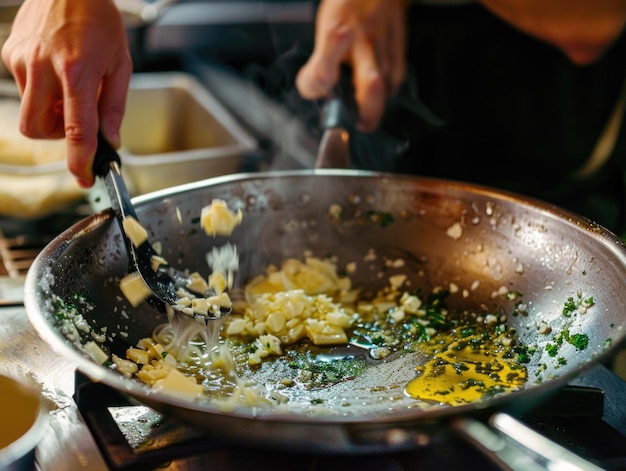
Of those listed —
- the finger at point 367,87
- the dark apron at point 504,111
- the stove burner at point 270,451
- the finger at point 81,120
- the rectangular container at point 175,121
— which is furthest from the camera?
the rectangular container at point 175,121

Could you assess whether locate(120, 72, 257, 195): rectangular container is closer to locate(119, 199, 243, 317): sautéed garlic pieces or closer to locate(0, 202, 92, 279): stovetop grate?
locate(0, 202, 92, 279): stovetop grate

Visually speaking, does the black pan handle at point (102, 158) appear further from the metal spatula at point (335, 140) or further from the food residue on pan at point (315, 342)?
the metal spatula at point (335, 140)

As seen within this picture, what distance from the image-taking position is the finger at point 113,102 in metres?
1.31

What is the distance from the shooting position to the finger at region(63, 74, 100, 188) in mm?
1223

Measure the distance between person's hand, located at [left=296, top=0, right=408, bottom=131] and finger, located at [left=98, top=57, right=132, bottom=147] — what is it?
573 millimetres

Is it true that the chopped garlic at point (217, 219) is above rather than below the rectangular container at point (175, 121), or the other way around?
above

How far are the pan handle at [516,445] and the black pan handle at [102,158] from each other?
0.79 m

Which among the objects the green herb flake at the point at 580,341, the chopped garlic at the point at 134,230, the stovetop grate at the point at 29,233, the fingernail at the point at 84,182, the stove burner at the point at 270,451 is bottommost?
the stovetop grate at the point at 29,233

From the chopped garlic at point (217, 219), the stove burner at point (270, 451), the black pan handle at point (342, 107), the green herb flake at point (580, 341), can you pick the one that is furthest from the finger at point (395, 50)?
the stove burner at point (270, 451)

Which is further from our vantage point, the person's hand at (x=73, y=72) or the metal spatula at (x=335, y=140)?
the metal spatula at (x=335, y=140)

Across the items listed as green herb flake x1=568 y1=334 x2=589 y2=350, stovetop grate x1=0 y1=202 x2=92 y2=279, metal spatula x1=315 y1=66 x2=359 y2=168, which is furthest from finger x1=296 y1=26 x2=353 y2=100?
green herb flake x1=568 y1=334 x2=589 y2=350

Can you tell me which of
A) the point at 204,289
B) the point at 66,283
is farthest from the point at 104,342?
the point at 204,289

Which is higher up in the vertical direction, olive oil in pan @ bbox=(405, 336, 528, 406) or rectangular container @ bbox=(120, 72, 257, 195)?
olive oil in pan @ bbox=(405, 336, 528, 406)

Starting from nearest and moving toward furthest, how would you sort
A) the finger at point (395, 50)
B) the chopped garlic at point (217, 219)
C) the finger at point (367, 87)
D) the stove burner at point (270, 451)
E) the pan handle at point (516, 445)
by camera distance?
the pan handle at point (516, 445)
the stove burner at point (270, 451)
the chopped garlic at point (217, 219)
the finger at point (367, 87)
the finger at point (395, 50)
